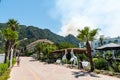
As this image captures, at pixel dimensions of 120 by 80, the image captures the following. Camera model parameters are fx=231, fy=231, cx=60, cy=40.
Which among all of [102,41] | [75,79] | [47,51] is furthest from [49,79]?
[102,41]

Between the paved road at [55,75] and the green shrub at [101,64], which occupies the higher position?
the green shrub at [101,64]

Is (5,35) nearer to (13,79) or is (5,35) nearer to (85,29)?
(85,29)

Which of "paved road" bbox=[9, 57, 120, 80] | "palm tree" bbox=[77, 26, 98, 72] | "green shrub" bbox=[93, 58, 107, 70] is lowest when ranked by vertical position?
"paved road" bbox=[9, 57, 120, 80]

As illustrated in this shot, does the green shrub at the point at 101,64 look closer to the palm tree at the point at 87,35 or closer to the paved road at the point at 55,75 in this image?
the palm tree at the point at 87,35

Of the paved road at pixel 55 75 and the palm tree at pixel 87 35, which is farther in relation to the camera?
the palm tree at pixel 87 35

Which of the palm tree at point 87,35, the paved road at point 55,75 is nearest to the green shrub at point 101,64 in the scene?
the palm tree at point 87,35

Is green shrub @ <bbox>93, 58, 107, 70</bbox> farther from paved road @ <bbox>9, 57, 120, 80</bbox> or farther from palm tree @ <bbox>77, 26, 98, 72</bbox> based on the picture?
paved road @ <bbox>9, 57, 120, 80</bbox>

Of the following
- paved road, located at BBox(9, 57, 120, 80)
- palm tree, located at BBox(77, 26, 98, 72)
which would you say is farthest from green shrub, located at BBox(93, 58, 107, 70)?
paved road, located at BBox(9, 57, 120, 80)

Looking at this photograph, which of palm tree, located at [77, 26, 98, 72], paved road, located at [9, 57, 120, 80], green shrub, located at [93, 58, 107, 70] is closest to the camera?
paved road, located at [9, 57, 120, 80]

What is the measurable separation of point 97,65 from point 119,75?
8.13 meters

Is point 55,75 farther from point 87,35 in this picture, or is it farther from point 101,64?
point 87,35

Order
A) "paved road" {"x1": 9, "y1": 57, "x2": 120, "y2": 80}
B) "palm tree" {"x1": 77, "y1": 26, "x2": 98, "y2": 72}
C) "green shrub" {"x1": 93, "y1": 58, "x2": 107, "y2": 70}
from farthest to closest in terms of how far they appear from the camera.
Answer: "palm tree" {"x1": 77, "y1": 26, "x2": 98, "y2": 72} → "green shrub" {"x1": 93, "y1": 58, "x2": 107, "y2": 70} → "paved road" {"x1": 9, "y1": 57, "x2": 120, "y2": 80}

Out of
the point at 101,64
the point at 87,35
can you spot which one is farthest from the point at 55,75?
the point at 87,35

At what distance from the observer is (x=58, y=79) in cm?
2162
